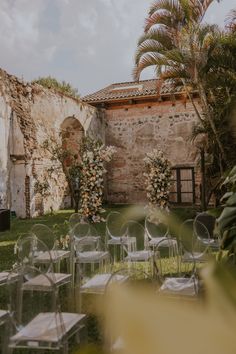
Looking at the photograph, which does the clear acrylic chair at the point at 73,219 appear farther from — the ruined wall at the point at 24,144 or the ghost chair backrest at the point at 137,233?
the ruined wall at the point at 24,144


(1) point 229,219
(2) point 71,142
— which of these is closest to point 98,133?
(2) point 71,142

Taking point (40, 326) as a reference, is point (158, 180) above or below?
above

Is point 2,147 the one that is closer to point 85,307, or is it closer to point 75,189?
point 75,189

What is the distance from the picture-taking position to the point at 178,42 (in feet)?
31.0

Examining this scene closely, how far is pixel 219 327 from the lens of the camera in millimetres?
285

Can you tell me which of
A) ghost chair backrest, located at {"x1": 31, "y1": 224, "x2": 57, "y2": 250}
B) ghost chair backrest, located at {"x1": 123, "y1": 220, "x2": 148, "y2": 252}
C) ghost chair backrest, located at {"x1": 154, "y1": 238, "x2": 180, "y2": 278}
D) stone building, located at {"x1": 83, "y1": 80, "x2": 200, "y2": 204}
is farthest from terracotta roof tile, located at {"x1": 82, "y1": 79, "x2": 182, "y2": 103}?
ghost chair backrest, located at {"x1": 31, "y1": 224, "x2": 57, "y2": 250}

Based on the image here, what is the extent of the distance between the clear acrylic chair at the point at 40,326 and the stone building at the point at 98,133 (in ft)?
26.8

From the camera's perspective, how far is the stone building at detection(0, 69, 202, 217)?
11516mm

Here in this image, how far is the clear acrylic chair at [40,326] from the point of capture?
2.65 m

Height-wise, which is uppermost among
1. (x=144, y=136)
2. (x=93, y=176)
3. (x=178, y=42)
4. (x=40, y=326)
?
(x=178, y=42)

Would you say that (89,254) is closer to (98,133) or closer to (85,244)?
(85,244)

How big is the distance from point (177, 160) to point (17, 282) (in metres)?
12.1

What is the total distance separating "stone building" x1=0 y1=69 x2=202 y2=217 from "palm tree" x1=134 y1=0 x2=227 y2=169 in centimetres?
211

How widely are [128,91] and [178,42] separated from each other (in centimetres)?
688
